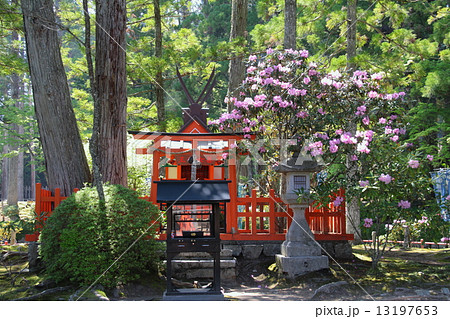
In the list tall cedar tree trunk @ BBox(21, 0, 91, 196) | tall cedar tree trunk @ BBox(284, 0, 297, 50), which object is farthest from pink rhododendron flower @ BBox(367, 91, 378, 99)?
tall cedar tree trunk @ BBox(21, 0, 91, 196)

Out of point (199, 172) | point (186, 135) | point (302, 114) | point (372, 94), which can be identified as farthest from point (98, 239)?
point (372, 94)

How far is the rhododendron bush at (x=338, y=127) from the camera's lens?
21.7 feet

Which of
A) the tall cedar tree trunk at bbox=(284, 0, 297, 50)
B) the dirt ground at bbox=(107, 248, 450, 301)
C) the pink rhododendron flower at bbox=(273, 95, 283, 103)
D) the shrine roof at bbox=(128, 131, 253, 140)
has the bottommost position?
the dirt ground at bbox=(107, 248, 450, 301)

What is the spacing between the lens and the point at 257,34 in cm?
1178

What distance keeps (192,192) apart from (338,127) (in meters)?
3.36

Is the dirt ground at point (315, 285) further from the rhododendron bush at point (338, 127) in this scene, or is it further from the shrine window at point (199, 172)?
the shrine window at point (199, 172)

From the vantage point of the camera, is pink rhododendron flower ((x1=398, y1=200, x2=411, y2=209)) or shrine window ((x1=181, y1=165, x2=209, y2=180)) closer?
pink rhododendron flower ((x1=398, y1=200, x2=411, y2=209))

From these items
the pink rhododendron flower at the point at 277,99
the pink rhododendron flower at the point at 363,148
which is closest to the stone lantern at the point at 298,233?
the pink rhododendron flower at the point at 363,148

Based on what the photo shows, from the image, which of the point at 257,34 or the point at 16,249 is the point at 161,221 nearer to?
the point at 16,249

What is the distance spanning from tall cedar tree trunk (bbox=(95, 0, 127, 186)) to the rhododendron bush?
194cm

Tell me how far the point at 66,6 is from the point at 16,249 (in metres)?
6.34

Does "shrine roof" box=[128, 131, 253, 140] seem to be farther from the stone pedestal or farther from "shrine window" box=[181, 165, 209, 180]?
the stone pedestal

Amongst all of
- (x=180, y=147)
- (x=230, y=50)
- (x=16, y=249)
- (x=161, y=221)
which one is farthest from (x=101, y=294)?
(x=230, y=50)

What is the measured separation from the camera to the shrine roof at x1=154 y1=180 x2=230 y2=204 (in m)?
5.20
